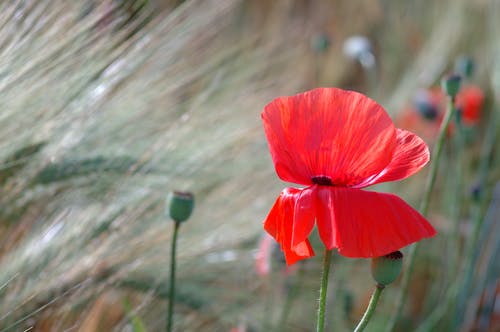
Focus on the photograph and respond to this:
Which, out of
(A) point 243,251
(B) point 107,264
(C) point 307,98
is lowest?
(A) point 243,251

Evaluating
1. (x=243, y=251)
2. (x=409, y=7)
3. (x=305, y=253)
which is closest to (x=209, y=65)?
(x=243, y=251)

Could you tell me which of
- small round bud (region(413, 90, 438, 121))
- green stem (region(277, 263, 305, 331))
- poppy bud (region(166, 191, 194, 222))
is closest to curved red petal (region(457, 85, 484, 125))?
small round bud (region(413, 90, 438, 121))

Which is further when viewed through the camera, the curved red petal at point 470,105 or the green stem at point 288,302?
the curved red petal at point 470,105

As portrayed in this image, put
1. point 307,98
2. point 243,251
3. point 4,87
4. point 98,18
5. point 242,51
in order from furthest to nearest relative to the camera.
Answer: point 242,51, point 243,251, point 98,18, point 4,87, point 307,98

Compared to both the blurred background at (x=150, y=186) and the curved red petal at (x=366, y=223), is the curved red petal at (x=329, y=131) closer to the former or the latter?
the curved red petal at (x=366, y=223)

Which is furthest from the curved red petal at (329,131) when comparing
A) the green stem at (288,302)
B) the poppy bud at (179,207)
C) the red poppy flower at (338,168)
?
the green stem at (288,302)

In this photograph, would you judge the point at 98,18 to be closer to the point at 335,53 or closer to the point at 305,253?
the point at 305,253
